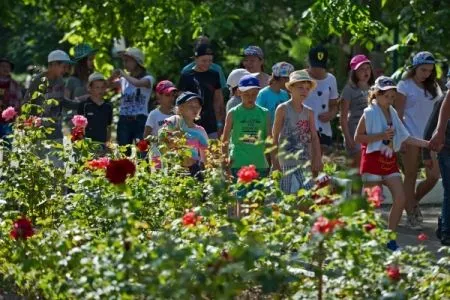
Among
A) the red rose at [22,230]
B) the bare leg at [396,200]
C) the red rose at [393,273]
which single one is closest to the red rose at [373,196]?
Result: the red rose at [393,273]

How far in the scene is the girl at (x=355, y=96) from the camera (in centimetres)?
1386

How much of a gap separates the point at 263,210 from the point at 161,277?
1501 millimetres

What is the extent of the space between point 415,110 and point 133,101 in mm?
3652

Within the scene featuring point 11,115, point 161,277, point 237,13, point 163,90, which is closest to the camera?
point 161,277

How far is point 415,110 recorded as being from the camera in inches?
530

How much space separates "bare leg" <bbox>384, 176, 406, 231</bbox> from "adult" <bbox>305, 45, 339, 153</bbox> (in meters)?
1.82

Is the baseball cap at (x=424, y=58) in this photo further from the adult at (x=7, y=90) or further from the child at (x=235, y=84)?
the adult at (x=7, y=90)

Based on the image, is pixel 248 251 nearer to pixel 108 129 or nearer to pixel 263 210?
pixel 263 210

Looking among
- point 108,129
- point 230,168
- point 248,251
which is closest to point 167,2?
point 108,129

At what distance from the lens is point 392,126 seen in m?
12.0

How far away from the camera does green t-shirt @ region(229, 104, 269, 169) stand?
12133 millimetres

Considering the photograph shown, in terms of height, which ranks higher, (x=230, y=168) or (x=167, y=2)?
(x=167, y=2)

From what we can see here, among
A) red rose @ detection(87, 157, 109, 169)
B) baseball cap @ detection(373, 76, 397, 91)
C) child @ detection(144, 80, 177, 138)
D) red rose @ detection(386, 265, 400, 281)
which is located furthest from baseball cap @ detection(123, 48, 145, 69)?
red rose @ detection(386, 265, 400, 281)

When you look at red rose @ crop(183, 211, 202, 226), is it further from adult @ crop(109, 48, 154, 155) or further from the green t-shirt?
adult @ crop(109, 48, 154, 155)
